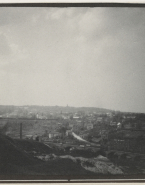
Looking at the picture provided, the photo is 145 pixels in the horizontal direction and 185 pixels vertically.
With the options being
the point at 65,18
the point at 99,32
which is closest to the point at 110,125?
the point at 99,32

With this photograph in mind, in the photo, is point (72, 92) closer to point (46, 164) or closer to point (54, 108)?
point (54, 108)

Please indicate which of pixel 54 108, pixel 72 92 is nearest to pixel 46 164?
pixel 54 108

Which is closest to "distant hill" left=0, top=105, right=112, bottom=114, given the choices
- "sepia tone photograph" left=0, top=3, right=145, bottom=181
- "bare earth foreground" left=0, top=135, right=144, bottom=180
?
"sepia tone photograph" left=0, top=3, right=145, bottom=181

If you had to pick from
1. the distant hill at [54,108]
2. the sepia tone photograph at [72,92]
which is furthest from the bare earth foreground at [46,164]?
the distant hill at [54,108]

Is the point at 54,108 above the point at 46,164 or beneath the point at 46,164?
above

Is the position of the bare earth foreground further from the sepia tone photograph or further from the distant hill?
the distant hill

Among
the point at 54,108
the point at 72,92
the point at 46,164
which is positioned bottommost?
the point at 46,164

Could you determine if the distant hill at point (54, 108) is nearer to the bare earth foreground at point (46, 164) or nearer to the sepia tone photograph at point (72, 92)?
the sepia tone photograph at point (72, 92)
